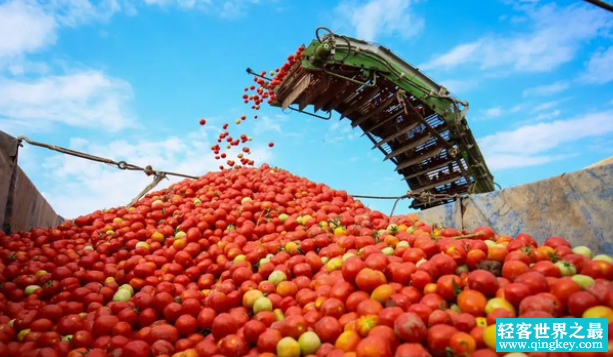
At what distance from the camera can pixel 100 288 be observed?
13.2ft

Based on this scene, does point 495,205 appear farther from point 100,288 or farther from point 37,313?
point 37,313

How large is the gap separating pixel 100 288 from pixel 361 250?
2637 millimetres

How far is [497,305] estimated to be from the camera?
252cm

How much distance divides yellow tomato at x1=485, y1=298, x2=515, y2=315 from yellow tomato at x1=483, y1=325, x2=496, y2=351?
8.5 inches

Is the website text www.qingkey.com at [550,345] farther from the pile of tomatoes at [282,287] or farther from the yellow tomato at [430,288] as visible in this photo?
the yellow tomato at [430,288]

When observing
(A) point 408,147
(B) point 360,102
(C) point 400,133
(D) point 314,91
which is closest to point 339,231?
(D) point 314,91

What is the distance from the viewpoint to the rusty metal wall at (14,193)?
5.63m

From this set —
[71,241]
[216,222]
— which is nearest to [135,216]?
[71,241]

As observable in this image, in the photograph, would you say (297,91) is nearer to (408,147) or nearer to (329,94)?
(329,94)

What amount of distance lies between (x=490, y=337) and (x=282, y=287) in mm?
1697

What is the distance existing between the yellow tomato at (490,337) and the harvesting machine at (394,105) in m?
6.60

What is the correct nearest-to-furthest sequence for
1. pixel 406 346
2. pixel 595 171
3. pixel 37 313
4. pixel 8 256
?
pixel 406 346 < pixel 37 313 < pixel 595 171 < pixel 8 256

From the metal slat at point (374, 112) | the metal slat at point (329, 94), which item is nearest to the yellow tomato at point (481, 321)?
the metal slat at point (329, 94)

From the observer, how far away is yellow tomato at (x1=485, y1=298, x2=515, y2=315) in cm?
251
